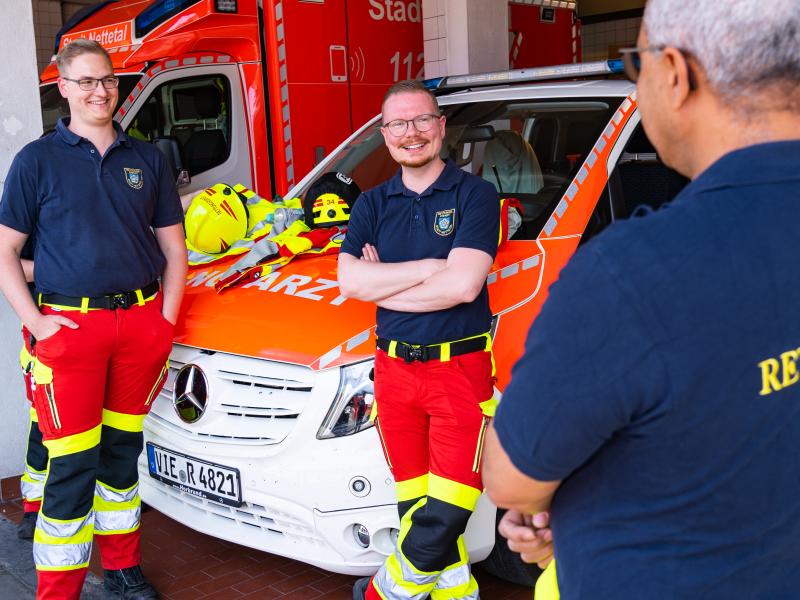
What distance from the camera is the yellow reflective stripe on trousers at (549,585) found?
4.38ft

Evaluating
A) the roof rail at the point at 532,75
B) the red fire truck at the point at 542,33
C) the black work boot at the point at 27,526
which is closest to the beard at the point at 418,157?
the roof rail at the point at 532,75

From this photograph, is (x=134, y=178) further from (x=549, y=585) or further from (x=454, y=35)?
(x=454, y=35)

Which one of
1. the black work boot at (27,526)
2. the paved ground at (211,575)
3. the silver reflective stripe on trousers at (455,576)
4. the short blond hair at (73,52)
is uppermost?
the short blond hair at (73,52)

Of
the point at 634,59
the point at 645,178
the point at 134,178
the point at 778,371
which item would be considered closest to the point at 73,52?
the point at 134,178

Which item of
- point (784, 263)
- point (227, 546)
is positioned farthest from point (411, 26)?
point (784, 263)

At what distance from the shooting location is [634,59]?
1149 millimetres

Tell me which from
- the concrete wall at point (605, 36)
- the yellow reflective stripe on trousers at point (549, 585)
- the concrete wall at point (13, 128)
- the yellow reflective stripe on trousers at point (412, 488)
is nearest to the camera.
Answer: the yellow reflective stripe on trousers at point (549, 585)

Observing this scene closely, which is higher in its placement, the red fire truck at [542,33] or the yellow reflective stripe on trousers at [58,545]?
the red fire truck at [542,33]

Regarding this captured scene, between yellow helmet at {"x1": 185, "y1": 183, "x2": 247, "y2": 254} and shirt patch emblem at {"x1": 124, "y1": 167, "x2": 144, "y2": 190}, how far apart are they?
667 mm

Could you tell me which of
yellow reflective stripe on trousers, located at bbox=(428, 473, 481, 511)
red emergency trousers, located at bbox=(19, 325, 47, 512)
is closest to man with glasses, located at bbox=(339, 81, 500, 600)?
yellow reflective stripe on trousers, located at bbox=(428, 473, 481, 511)

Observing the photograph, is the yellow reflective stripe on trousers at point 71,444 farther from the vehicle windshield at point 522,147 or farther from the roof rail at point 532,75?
the roof rail at point 532,75

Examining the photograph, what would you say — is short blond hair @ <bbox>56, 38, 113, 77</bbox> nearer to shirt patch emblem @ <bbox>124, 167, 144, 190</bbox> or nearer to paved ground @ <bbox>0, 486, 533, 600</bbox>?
shirt patch emblem @ <bbox>124, 167, 144, 190</bbox>

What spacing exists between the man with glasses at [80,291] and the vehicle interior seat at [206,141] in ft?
9.25

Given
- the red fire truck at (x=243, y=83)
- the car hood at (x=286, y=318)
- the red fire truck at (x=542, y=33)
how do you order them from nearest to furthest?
the car hood at (x=286, y=318) → the red fire truck at (x=243, y=83) → the red fire truck at (x=542, y=33)
